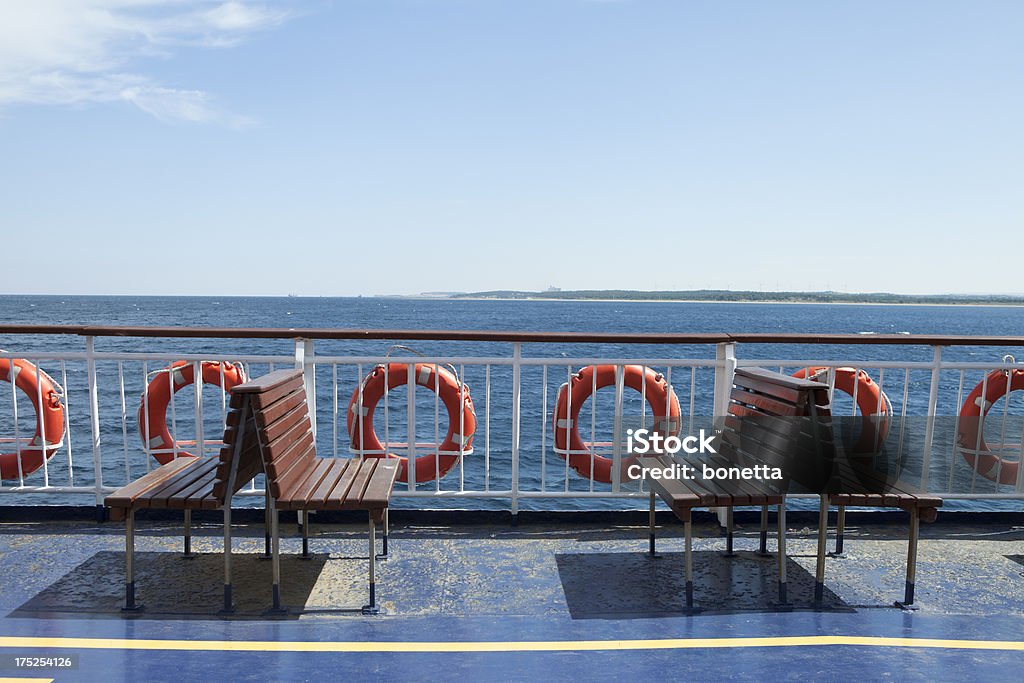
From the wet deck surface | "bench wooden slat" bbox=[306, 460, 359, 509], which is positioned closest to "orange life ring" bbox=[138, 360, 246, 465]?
the wet deck surface

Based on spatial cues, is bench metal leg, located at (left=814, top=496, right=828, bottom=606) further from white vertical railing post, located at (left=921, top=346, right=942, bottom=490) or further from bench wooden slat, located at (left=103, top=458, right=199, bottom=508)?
bench wooden slat, located at (left=103, top=458, right=199, bottom=508)

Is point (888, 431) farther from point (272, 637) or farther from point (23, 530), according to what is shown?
point (23, 530)

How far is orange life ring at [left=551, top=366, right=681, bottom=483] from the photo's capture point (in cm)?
430

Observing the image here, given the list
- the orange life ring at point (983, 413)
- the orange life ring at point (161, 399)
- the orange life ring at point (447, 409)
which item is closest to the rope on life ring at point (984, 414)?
the orange life ring at point (983, 413)

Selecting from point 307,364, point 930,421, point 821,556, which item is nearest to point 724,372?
point 930,421

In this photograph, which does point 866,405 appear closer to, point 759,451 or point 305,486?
point 759,451

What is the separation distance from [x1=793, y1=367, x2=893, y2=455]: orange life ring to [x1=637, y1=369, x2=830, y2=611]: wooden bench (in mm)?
745

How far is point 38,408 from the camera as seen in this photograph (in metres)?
4.18

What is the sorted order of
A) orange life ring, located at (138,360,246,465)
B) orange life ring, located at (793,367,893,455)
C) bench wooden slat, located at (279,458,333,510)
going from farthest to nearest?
orange life ring, located at (138,360,246,465), orange life ring, located at (793,367,893,455), bench wooden slat, located at (279,458,333,510)

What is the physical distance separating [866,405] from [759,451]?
188 centimetres

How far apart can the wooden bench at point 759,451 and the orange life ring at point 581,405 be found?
0.72m

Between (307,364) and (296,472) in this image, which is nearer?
(296,472)

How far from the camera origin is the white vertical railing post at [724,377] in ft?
12.7

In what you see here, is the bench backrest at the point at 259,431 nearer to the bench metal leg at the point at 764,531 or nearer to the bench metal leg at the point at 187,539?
the bench metal leg at the point at 187,539
